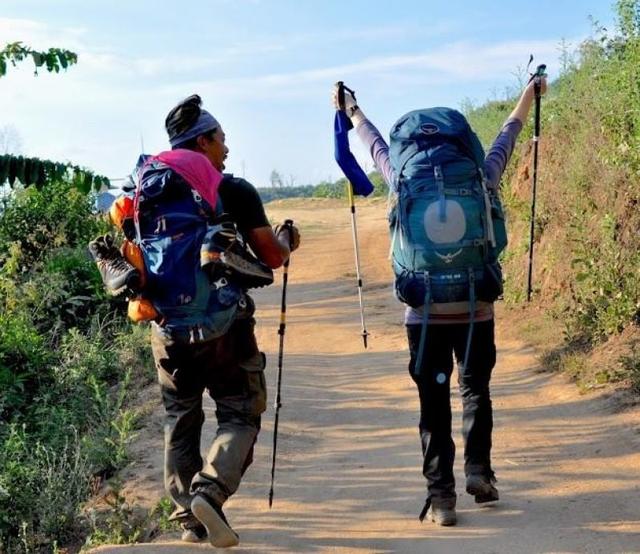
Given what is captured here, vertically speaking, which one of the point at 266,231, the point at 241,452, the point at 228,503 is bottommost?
the point at 228,503

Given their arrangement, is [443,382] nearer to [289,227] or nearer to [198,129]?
[289,227]

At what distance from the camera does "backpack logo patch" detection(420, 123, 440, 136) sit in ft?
15.5

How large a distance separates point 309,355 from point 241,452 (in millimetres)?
5558

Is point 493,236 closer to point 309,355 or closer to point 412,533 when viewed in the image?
point 412,533

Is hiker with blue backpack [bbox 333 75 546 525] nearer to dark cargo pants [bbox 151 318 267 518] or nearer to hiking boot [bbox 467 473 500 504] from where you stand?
hiking boot [bbox 467 473 500 504]

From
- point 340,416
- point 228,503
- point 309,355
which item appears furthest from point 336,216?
point 228,503

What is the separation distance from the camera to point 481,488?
5.05m

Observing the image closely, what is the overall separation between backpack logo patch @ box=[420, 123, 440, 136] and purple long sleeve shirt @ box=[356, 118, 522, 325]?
282 millimetres

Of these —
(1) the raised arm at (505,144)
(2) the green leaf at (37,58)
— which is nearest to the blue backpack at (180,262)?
(1) the raised arm at (505,144)

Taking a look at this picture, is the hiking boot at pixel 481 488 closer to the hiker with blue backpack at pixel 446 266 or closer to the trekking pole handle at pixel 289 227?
the hiker with blue backpack at pixel 446 266

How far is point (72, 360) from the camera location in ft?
31.2

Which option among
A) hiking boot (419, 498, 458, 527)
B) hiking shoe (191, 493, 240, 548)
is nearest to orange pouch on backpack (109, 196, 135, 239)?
hiking shoe (191, 493, 240, 548)

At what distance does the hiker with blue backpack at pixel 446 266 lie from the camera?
4656 mm

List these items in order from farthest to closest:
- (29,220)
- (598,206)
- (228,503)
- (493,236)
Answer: (29,220)
(598,206)
(228,503)
(493,236)
